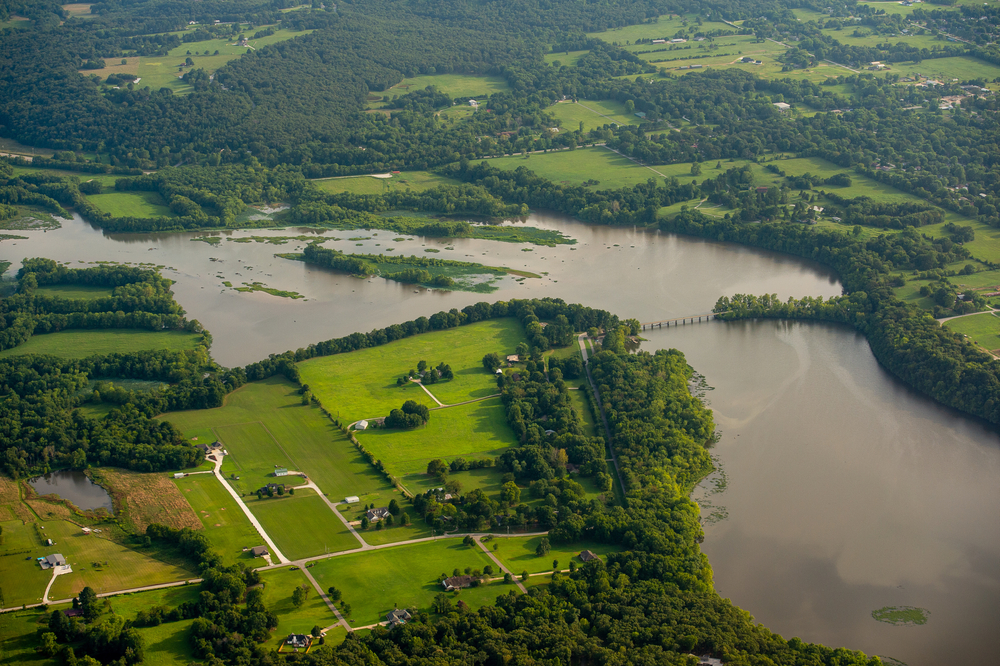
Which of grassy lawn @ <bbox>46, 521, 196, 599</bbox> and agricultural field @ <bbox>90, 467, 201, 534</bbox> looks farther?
agricultural field @ <bbox>90, 467, 201, 534</bbox>

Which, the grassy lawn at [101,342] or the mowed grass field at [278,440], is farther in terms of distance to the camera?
the grassy lawn at [101,342]

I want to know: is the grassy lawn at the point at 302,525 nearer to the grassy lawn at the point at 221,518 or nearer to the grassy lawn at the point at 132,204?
the grassy lawn at the point at 221,518

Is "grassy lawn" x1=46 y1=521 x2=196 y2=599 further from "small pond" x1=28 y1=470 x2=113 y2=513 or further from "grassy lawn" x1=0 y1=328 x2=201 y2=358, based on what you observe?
"grassy lawn" x1=0 y1=328 x2=201 y2=358

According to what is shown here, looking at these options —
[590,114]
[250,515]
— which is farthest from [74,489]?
[590,114]

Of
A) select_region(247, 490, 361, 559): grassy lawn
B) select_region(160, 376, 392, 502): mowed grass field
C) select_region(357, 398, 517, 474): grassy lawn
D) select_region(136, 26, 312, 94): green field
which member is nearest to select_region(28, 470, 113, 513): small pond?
select_region(160, 376, 392, 502): mowed grass field

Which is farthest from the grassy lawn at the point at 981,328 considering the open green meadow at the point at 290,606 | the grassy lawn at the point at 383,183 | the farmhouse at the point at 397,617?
the grassy lawn at the point at 383,183
